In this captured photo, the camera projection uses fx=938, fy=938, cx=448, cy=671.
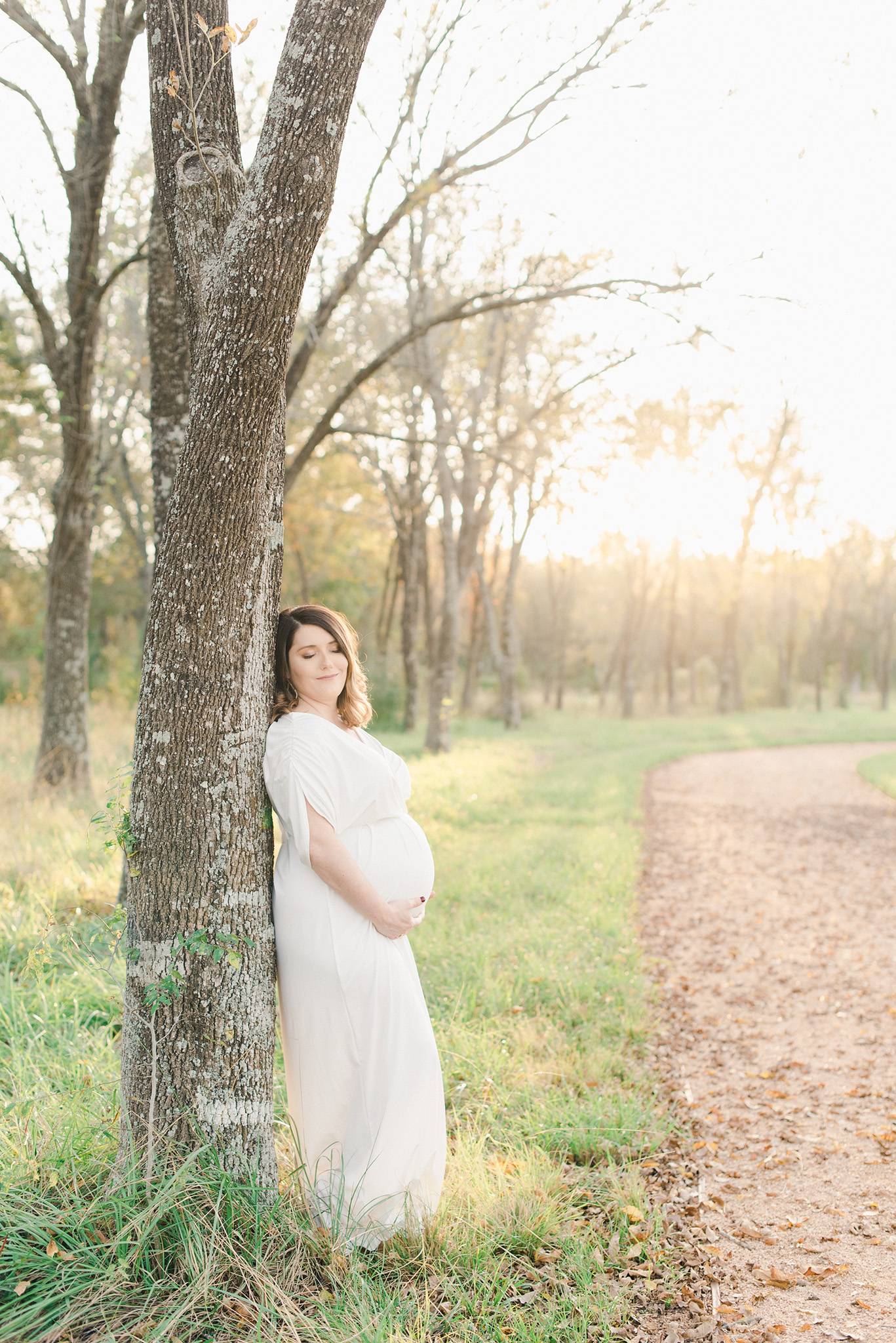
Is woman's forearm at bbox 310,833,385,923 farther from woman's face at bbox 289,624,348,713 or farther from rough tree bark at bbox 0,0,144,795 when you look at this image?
rough tree bark at bbox 0,0,144,795

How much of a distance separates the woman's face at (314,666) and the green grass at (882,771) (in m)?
15.3

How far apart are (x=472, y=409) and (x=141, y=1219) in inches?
716

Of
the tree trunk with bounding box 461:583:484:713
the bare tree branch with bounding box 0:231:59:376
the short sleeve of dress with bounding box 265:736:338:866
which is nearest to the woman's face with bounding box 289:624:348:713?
the short sleeve of dress with bounding box 265:736:338:866

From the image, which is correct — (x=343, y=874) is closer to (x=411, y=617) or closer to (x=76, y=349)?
(x=76, y=349)

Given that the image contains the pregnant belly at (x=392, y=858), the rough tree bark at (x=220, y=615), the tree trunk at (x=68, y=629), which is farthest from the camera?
the tree trunk at (x=68, y=629)

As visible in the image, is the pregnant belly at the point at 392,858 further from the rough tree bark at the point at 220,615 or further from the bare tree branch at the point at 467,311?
the bare tree branch at the point at 467,311

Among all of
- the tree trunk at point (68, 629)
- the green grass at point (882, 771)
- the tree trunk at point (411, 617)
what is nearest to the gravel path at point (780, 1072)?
the green grass at point (882, 771)

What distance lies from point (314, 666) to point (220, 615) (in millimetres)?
579

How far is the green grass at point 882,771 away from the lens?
17078 mm

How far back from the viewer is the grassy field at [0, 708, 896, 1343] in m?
2.78

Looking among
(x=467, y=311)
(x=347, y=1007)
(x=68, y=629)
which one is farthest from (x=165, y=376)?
(x=68, y=629)

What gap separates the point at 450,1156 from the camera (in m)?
3.92

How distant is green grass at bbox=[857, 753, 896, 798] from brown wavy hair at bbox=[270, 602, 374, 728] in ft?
49.3

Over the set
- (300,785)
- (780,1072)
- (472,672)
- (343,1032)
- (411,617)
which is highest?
(411,617)
